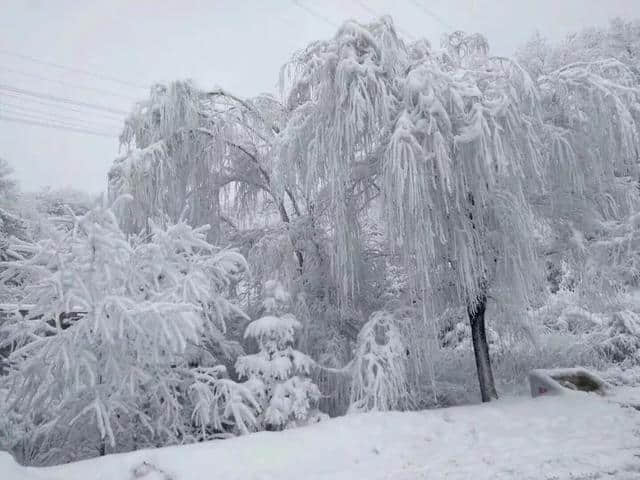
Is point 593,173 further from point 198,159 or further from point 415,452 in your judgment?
point 198,159

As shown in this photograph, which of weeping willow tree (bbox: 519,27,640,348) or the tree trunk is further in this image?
the tree trunk

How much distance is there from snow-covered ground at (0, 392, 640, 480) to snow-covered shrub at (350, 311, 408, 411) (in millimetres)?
410

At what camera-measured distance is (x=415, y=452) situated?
4781 millimetres

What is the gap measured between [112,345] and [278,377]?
2076 mm

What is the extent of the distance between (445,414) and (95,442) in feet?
13.0

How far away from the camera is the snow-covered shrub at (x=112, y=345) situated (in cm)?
453

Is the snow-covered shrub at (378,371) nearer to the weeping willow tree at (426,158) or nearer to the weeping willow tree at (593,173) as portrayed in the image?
the weeping willow tree at (426,158)

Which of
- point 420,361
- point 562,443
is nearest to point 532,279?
point 420,361

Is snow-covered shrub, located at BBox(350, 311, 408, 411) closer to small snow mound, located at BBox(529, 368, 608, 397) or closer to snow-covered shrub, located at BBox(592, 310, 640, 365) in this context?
small snow mound, located at BBox(529, 368, 608, 397)

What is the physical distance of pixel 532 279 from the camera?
21.7 ft

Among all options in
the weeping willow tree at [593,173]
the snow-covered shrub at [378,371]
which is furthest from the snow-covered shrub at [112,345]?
the weeping willow tree at [593,173]

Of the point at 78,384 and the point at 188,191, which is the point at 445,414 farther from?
the point at 188,191

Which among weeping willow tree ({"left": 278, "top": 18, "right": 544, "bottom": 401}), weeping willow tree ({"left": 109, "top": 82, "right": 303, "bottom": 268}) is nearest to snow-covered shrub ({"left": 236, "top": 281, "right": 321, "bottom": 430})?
weeping willow tree ({"left": 278, "top": 18, "right": 544, "bottom": 401})

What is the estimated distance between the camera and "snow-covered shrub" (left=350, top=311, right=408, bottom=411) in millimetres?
6020
